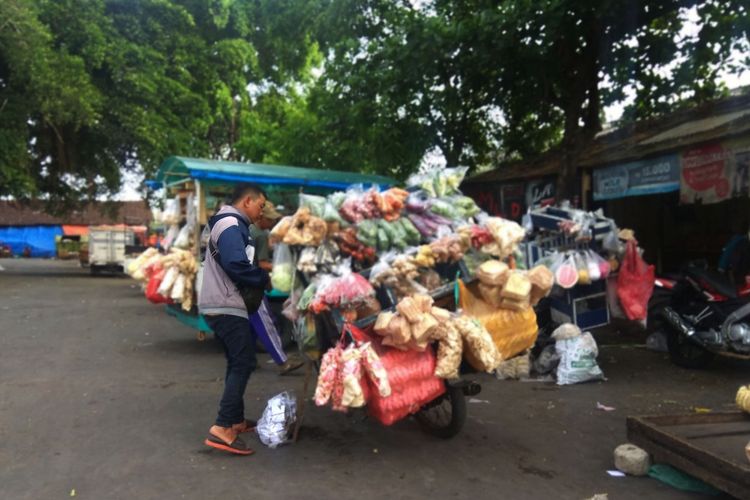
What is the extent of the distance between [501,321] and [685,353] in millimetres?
3737

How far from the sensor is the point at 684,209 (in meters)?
10.9

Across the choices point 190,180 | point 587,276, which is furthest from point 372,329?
point 190,180

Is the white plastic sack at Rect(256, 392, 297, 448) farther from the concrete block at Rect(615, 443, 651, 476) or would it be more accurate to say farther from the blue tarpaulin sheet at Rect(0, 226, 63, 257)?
the blue tarpaulin sheet at Rect(0, 226, 63, 257)

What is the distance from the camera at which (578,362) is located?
6215mm

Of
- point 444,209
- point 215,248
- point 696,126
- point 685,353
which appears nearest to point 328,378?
point 215,248

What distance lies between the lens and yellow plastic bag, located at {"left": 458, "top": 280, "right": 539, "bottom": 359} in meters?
4.34

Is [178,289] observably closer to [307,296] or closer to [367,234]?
[307,296]

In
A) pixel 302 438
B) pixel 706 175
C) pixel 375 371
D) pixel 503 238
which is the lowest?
pixel 302 438

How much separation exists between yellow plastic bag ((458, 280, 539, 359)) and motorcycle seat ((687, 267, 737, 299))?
3.11 meters

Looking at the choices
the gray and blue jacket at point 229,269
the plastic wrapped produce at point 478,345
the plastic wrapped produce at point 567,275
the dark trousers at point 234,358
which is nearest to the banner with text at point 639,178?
the plastic wrapped produce at point 567,275

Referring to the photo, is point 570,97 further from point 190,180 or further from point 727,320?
point 190,180

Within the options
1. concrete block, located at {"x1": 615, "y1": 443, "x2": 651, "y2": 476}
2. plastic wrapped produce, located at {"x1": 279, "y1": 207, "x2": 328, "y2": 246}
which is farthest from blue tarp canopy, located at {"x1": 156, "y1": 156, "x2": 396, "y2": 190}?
concrete block, located at {"x1": 615, "y1": 443, "x2": 651, "y2": 476}

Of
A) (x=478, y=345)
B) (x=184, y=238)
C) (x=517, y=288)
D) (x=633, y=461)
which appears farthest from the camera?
(x=184, y=238)

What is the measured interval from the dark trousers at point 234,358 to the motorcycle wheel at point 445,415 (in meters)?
1.23
